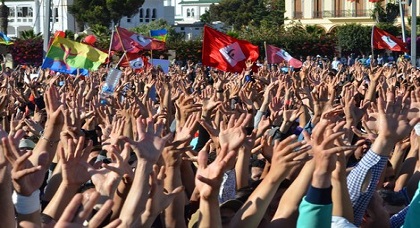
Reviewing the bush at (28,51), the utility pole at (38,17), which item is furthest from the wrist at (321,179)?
the utility pole at (38,17)

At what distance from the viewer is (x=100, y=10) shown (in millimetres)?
74375

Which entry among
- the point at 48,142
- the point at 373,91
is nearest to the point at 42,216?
the point at 48,142

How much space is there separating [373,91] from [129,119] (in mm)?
4249

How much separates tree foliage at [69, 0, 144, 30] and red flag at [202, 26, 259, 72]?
2259 inches

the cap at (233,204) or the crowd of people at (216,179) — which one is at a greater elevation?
the crowd of people at (216,179)

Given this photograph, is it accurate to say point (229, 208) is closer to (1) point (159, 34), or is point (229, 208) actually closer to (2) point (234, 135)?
(2) point (234, 135)

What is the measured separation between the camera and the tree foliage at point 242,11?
99125 mm

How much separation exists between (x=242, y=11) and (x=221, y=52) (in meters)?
89.7

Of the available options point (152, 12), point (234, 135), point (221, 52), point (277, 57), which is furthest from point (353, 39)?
point (152, 12)

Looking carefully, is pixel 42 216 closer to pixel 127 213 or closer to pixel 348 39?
pixel 127 213

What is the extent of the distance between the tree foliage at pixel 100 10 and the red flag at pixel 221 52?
5738 centimetres

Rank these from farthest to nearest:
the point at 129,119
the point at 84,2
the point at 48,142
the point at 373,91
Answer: the point at 84,2, the point at 373,91, the point at 129,119, the point at 48,142

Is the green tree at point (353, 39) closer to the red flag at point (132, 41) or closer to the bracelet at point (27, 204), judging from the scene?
the red flag at point (132, 41)

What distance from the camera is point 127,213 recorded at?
13.8ft
